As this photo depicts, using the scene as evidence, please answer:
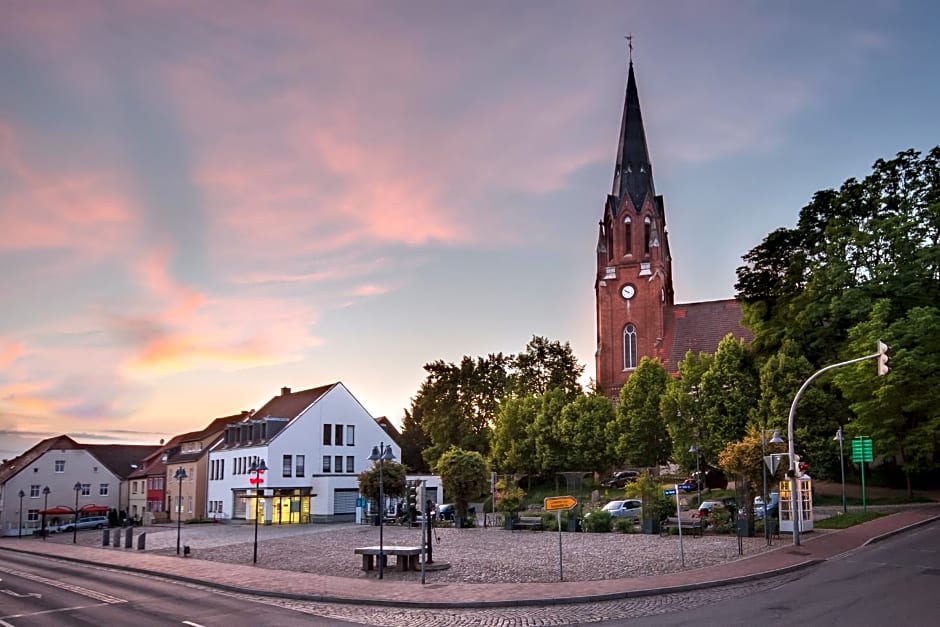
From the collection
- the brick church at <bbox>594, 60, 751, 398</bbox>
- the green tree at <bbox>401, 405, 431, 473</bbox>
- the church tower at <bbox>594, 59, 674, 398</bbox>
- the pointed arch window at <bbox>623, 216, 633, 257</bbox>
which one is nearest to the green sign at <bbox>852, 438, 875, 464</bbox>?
the brick church at <bbox>594, 60, 751, 398</bbox>

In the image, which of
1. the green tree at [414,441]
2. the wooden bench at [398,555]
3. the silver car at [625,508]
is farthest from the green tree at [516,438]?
the wooden bench at [398,555]

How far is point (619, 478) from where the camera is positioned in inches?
Answer: 2729

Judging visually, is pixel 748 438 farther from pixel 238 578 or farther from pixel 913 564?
pixel 238 578

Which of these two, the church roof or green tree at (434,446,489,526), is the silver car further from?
the church roof

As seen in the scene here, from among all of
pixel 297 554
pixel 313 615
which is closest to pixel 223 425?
pixel 297 554

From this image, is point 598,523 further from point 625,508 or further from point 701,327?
point 701,327

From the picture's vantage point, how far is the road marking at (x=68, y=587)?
2064cm

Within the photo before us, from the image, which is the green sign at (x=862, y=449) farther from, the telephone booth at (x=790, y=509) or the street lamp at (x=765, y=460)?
the street lamp at (x=765, y=460)

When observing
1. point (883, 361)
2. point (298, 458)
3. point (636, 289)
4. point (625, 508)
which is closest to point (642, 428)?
point (625, 508)

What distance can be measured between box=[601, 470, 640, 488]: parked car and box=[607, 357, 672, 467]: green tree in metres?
5.36

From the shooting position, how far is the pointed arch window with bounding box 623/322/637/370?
81756mm

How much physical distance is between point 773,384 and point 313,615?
Answer: 39831 millimetres

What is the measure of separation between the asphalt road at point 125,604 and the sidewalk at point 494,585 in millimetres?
1136

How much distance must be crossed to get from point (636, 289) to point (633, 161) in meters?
13.9
